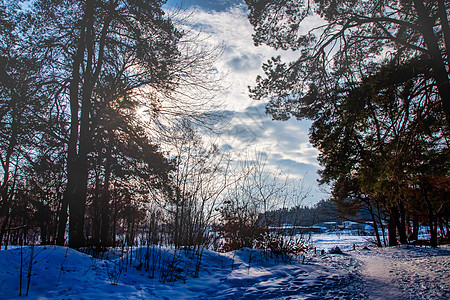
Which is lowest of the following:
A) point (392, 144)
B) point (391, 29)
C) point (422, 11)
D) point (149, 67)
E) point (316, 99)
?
point (392, 144)

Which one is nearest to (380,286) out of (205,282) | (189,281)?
(205,282)

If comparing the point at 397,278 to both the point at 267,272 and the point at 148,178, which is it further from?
the point at 148,178

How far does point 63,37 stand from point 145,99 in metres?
3.22

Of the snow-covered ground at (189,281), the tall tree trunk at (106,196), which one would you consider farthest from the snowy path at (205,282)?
the tall tree trunk at (106,196)

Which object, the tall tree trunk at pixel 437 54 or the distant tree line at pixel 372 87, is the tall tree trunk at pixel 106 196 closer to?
the distant tree line at pixel 372 87

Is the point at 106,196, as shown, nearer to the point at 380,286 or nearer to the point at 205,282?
the point at 205,282

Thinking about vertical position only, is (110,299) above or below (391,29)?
below

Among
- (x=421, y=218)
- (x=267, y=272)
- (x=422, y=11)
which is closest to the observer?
(x=267, y=272)

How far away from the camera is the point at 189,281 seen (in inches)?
202

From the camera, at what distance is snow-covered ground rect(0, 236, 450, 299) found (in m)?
3.75

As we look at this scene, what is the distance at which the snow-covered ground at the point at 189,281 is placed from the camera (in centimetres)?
375

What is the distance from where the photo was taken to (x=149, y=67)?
28.4 feet

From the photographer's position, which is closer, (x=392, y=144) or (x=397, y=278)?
(x=397, y=278)

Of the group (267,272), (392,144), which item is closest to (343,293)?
(267,272)
